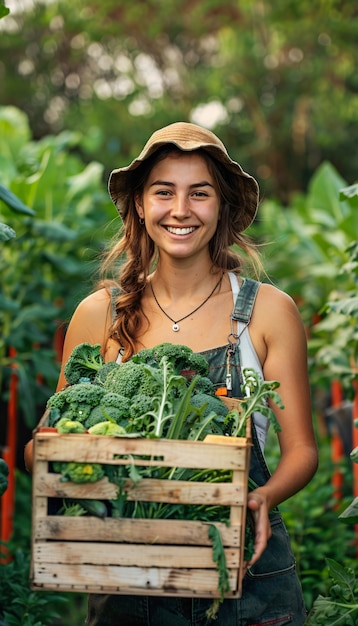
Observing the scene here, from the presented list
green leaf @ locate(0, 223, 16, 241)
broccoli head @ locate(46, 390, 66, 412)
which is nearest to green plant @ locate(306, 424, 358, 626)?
broccoli head @ locate(46, 390, 66, 412)

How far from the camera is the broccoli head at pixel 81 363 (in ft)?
9.64

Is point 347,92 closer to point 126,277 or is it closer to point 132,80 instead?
point 132,80

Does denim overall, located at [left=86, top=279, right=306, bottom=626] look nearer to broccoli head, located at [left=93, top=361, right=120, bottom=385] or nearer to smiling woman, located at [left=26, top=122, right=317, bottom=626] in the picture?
smiling woman, located at [left=26, top=122, right=317, bottom=626]

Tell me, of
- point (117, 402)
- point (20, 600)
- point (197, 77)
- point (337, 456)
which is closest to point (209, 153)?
point (117, 402)

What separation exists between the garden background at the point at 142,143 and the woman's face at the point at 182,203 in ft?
1.90

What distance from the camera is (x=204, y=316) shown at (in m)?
3.19

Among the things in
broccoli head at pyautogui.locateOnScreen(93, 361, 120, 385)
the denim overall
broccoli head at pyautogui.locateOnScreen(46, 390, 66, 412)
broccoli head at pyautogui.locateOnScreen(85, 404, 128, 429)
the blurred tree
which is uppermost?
the blurred tree

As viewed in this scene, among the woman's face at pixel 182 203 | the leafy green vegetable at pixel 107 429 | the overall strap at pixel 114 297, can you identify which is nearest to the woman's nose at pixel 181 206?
the woman's face at pixel 182 203

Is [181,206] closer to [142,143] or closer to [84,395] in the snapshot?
[84,395]

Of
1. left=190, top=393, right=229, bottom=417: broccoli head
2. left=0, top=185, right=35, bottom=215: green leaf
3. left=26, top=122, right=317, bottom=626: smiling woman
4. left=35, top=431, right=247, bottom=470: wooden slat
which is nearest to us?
left=35, top=431, right=247, bottom=470: wooden slat

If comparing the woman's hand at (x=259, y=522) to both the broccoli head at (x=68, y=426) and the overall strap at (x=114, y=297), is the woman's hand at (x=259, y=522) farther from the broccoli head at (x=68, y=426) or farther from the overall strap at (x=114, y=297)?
the overall strap at (x=114, y=297)

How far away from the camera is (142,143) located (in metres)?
24.0

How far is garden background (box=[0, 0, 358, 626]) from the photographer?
18.8 feet

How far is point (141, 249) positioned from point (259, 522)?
115cm
